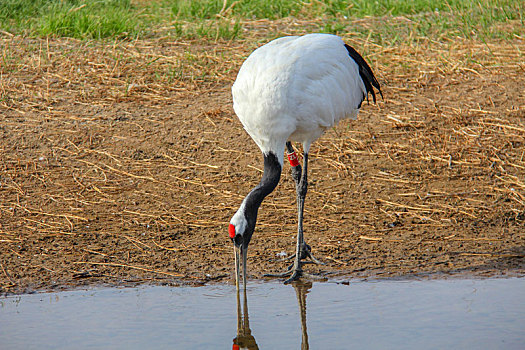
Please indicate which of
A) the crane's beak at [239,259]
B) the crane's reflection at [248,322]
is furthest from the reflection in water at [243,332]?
the crane's beak at [239,259]

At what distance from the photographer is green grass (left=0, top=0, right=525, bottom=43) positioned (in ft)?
30.1

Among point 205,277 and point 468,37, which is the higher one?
point 468,37

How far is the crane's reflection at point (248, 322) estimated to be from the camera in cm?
414

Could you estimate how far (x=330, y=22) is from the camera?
31.4ft

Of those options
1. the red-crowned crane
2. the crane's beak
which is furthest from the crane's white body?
the crane's beak

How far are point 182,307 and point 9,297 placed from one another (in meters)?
1.11

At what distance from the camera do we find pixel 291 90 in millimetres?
4961

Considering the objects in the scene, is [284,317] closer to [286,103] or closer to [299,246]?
[299,246]

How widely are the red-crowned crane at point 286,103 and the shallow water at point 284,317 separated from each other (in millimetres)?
312

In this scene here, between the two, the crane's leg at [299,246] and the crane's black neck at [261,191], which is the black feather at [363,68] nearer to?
the crane's leg at [299,246]

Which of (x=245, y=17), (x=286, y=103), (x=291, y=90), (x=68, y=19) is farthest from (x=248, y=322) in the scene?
(x=245, y=17)

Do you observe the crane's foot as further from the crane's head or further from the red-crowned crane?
the crane's head

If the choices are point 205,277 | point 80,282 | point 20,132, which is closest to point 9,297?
point 80,282

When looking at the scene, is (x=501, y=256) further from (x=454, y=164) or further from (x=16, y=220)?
(x=16, y=220)
